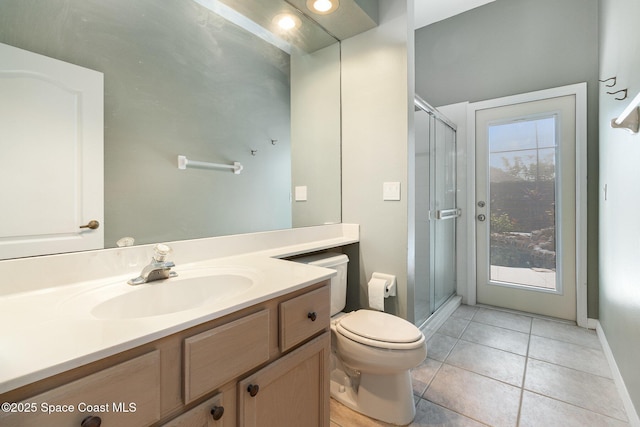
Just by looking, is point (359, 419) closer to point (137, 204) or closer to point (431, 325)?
point (431, 325)

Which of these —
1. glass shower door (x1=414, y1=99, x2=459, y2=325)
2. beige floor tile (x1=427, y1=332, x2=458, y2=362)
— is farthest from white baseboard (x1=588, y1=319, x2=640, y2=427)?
glass shower door (x1=414, y1=99, x2=459, y2=325)

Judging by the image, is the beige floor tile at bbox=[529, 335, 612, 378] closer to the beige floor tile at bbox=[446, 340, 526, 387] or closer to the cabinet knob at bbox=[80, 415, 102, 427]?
the beige floor tile at bbox=[446, 340, 526, 387]

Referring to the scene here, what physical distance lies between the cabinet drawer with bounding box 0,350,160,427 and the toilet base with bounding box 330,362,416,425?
3.55 ft

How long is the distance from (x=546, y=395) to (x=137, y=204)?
88.4 inches

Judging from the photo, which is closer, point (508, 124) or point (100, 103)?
point (100, 103)

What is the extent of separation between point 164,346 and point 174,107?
1164 millimetres

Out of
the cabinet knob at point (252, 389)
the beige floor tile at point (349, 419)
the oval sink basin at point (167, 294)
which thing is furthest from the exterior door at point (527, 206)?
the cabinet knob at point (252, 389)

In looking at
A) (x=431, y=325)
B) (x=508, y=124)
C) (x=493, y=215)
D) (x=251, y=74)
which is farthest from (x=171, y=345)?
(x=508, y=124)

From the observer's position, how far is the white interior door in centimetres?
94

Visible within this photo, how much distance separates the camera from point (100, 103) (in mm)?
1173

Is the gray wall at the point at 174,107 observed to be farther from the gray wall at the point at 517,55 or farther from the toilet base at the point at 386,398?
the gray wall at the point at 517,55

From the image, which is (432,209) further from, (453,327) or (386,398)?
(386,398)

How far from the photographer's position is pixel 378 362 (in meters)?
1.30

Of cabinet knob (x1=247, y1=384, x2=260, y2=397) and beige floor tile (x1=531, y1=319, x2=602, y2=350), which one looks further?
beige floor tile (x1=531, y1=319, x2=602, y2=350)
